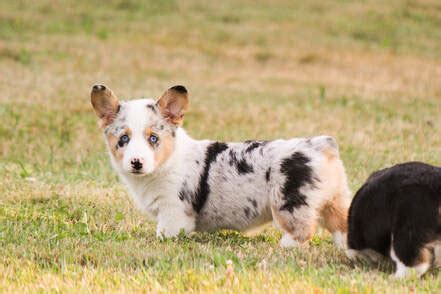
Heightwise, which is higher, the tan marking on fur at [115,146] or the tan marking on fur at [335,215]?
the tan marking on fur at [115,146]

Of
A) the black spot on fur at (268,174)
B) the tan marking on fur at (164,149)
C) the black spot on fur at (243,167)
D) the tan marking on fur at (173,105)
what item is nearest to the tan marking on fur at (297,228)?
the black spot on fur at (268,174)

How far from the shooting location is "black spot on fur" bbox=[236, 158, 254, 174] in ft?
23.4

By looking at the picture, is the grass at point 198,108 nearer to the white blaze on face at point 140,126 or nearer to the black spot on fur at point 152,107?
the white blaze on face at point 140,126

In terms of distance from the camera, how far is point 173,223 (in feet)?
23.2

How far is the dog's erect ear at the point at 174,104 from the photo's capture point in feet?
23.6

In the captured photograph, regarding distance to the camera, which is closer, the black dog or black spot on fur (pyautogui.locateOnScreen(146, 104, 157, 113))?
the black dog

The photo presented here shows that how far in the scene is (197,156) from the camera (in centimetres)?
739

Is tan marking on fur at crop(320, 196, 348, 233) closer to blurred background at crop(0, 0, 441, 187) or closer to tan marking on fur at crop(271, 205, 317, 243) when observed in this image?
tan marking on fur at crop(271, 205, 317, 243)

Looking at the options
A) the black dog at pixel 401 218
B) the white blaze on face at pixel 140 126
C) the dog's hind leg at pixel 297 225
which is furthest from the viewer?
the white blaze on face at pixel 140 126

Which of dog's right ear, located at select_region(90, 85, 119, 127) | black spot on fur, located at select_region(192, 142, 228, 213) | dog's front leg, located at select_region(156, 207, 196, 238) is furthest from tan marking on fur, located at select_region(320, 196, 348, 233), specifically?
dog's right ear, located at select_region(90, 85, 119, 127)

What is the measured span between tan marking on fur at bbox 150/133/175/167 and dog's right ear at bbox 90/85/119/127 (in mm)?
475

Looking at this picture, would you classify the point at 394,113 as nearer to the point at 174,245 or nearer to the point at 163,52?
the point at 163,52

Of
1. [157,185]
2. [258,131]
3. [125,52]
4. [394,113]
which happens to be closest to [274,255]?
[157,185]

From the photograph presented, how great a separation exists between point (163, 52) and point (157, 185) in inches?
634
